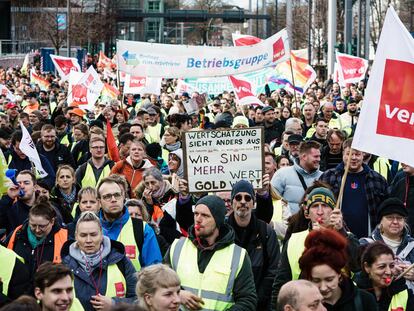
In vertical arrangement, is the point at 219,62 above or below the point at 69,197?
above

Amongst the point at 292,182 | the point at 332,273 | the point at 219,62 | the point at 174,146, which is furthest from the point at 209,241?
the point at 219,62

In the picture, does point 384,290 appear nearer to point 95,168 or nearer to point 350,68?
point 95,168

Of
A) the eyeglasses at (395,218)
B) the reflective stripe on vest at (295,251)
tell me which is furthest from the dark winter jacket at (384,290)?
the eyeglasses at (395,218)

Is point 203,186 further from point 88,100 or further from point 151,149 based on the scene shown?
point 88,100

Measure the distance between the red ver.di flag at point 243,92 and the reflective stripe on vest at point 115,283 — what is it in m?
12.5

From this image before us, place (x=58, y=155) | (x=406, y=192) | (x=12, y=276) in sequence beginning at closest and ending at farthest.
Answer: (x=12, y=276), (x=406, y=192), (x=58, y=155)

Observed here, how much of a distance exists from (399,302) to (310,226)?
35.1 inches

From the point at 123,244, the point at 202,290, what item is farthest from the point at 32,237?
Result: the point at 202,290

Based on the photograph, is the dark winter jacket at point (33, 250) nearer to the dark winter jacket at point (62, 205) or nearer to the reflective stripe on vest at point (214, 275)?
the reflective stripe on vest at point (214, 275)

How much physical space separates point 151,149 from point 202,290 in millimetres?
6206

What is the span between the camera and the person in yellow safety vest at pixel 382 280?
700 centimetres

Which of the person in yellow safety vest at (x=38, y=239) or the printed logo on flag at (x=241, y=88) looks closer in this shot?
the person in yellow safety vest at (x=38, y=239)

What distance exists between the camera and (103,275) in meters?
7.07

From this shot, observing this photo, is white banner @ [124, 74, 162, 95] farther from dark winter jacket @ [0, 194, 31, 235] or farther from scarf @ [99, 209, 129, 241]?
scarf @ [99, 209, 129, 241]
